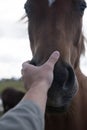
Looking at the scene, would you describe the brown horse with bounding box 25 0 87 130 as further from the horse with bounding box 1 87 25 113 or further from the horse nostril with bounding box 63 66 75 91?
the horse with bounding box 1 87 25 113

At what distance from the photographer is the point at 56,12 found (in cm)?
320

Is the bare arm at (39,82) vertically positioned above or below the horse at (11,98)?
below

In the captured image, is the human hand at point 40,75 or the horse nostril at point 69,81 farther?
the horse nostril at point 69,81

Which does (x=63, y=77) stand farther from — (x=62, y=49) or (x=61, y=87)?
(x=62, y=49)

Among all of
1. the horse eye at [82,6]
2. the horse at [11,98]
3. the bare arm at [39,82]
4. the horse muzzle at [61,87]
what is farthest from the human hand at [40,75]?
the horse at [11,98]

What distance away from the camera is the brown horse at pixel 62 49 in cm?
265

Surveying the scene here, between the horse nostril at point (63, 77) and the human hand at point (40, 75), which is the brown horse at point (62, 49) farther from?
the human hand at point (40, 75)

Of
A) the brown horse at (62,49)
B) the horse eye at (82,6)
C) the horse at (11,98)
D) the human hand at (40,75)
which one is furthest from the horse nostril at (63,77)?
the horse at (11,98)

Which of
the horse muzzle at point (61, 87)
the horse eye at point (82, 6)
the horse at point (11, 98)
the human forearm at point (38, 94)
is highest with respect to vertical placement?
the horse eye at point (82, 6)

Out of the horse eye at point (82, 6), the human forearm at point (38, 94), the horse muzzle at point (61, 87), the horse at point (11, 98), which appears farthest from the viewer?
the horse at point (11, 98)

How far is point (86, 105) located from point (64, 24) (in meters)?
0.96

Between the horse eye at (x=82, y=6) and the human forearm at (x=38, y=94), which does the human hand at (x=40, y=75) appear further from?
the horse eye at (x=82, y=6)

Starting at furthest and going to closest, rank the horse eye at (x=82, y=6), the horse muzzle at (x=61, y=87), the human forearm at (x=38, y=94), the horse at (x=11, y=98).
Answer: the horse at (x=11, y=98) → the horse eye at (x=82, y=6) → the horse muzzle at (x=61, y=87) → the human forearm at (x=38, y=94)

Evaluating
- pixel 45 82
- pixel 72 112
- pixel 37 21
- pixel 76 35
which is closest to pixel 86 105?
pixel 72 112
